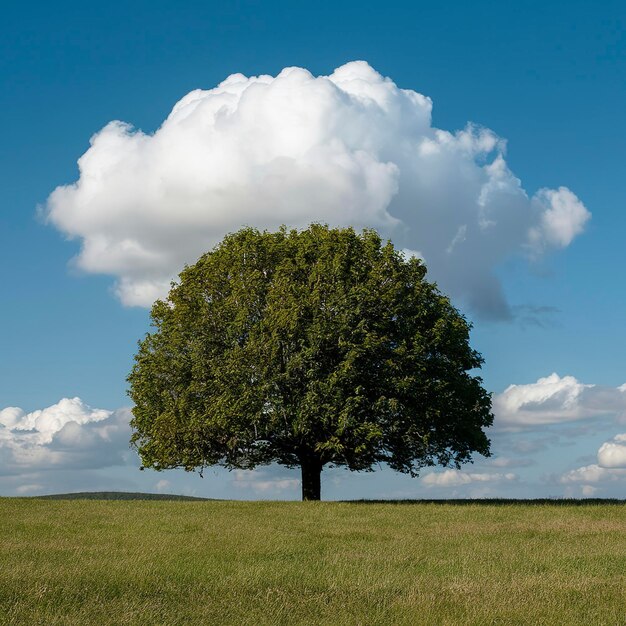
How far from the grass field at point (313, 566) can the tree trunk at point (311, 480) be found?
21.2 feet

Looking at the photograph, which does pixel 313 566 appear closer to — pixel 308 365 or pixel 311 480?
pixel 308 365

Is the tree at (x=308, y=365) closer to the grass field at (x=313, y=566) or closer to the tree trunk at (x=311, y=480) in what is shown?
the tree trunk at (x=311, y=480)

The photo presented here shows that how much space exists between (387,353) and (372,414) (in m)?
3.31

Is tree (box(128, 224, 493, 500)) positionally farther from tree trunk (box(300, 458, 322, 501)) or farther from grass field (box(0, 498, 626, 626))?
grass field (box(0, 498, 626, 626))

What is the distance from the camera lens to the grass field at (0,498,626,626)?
15.5 metres

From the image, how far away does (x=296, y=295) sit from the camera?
41.3 meters

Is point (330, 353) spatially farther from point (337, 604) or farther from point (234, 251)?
point (337, 604)

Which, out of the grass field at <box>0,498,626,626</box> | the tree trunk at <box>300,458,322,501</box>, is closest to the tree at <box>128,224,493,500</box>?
the tree trunk at <box>300,458,322,501</box>

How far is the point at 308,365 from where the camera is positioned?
130 feet

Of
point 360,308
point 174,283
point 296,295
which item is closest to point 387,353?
point 360,308

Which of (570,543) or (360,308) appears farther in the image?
(360,308)

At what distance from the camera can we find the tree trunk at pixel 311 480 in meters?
44.8

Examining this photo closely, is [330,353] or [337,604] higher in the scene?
[330,353]

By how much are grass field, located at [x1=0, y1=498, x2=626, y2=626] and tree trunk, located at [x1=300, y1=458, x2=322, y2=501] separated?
6462 mm
